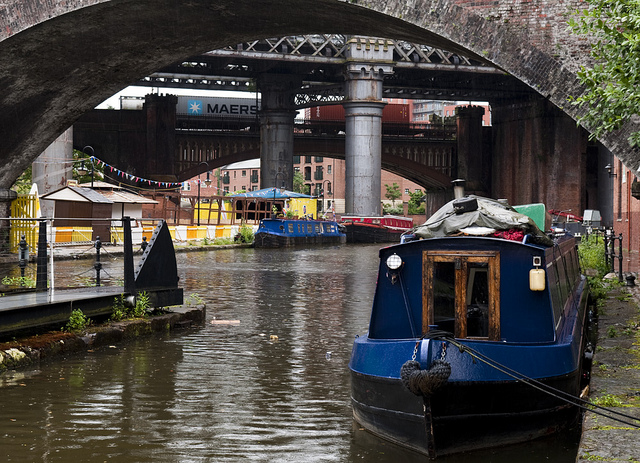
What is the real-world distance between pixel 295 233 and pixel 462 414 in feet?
135

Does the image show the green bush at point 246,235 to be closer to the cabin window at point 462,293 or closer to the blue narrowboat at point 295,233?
the blue narrowboat at point 295,233

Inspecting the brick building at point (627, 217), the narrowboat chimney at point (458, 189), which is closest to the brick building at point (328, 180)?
the brick building at point (627, 217)

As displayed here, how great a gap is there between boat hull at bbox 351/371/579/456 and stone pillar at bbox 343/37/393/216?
4138 centimetres

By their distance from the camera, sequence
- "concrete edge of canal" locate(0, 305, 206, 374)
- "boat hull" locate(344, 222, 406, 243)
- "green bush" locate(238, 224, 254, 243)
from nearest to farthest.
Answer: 1. "concrete edge of canal" locate(0, 305, 206, 374)
2. "green bush" locate(238, 224, 254, 243)
3. "boat hull" locate(344, 222, 406, 243)

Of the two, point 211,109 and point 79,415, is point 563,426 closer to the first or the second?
point 79,415

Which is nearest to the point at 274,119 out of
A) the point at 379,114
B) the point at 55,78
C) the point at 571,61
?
the point at 379,114

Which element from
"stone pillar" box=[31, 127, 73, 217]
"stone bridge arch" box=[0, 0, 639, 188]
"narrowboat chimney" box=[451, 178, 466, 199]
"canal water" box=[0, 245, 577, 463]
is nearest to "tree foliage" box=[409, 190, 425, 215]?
"stone pillar" box=[31, 127, 73, 217]

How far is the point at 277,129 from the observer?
5625 cm

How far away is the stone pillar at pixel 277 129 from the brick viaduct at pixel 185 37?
121 ft

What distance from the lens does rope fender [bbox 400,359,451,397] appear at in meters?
7.18

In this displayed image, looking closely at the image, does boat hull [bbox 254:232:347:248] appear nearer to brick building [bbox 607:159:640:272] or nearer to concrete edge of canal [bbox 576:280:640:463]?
brick building [bbox 607:159:640:272]

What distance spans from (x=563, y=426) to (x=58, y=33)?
37.0ft

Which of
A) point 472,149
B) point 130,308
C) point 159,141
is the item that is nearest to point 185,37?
point 130,308

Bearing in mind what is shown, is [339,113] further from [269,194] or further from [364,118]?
[364,118]
